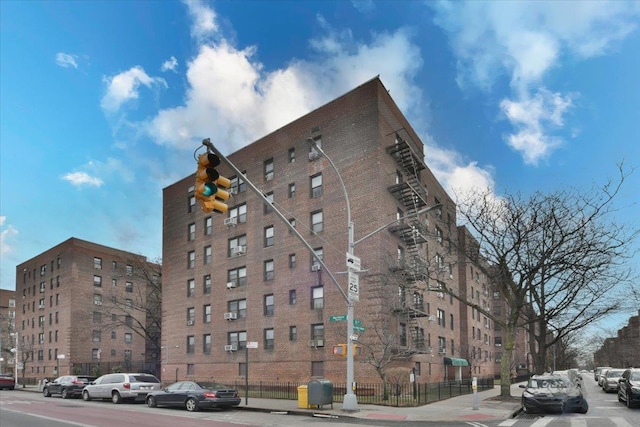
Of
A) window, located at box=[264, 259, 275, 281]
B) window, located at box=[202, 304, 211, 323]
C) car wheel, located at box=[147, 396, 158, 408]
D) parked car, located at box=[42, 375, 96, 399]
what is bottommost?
parked car, located at box=[42, 375, 96, 399]

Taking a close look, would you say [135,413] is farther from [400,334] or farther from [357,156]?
[357,156]

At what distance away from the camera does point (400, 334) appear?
35.9 meters

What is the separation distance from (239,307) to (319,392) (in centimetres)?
2220

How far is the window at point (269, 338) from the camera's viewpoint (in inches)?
1540

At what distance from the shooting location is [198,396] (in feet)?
75.2

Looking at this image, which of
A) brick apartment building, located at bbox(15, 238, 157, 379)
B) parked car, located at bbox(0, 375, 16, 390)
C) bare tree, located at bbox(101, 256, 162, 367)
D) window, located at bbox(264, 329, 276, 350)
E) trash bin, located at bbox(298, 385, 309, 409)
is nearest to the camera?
trash bin, located at bbox(298, 385, 309, 409)

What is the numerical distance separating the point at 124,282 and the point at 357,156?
52.6 meters

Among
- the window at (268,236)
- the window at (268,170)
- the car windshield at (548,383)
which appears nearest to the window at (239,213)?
the window at (268,236)

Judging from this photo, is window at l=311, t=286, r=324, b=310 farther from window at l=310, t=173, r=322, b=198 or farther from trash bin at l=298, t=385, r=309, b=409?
trash bin at l=298, t=385, r=309, b=409

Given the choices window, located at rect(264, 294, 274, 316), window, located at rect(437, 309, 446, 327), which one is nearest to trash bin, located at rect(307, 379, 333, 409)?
window, located at rect(264, 294, 274, 316)

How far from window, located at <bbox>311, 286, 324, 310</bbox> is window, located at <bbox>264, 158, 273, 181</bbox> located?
33.7ft

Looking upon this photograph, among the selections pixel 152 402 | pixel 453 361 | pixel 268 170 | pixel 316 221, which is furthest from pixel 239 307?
pixel 453 361

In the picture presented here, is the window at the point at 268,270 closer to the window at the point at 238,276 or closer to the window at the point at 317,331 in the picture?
the window at the point at 238,276

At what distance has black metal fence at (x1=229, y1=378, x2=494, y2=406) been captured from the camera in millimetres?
24731
